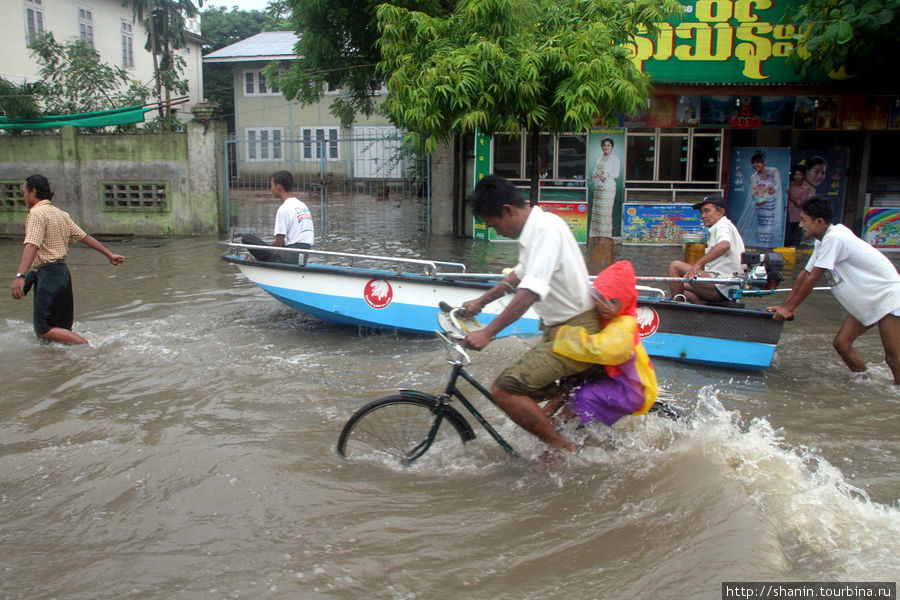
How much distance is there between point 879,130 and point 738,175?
2.59 metres

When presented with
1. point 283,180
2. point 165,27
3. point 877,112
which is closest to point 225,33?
point 165,27

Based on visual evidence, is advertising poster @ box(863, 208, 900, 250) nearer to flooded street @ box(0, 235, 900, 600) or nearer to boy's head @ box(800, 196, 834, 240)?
flooded street @ box(0, 235, 900, 600)

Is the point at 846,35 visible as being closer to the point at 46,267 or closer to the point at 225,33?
the point at 46,267

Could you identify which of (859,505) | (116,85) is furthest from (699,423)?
(116,85)

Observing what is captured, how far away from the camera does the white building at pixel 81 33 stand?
874 inches

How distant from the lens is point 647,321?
6637 mm

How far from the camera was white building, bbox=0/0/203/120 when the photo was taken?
2220 cm

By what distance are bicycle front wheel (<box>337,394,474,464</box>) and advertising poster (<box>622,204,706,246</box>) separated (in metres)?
10.8

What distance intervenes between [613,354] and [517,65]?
210 inches

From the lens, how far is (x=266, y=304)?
30.8ft

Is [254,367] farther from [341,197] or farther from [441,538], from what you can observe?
[341,197]

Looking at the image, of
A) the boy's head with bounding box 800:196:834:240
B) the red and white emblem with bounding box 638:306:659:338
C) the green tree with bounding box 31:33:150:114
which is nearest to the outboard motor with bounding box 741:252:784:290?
the boy's head with bounding box 800:196:834:240

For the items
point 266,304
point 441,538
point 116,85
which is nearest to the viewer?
point 441,538

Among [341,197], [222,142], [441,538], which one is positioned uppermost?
[222,142]
